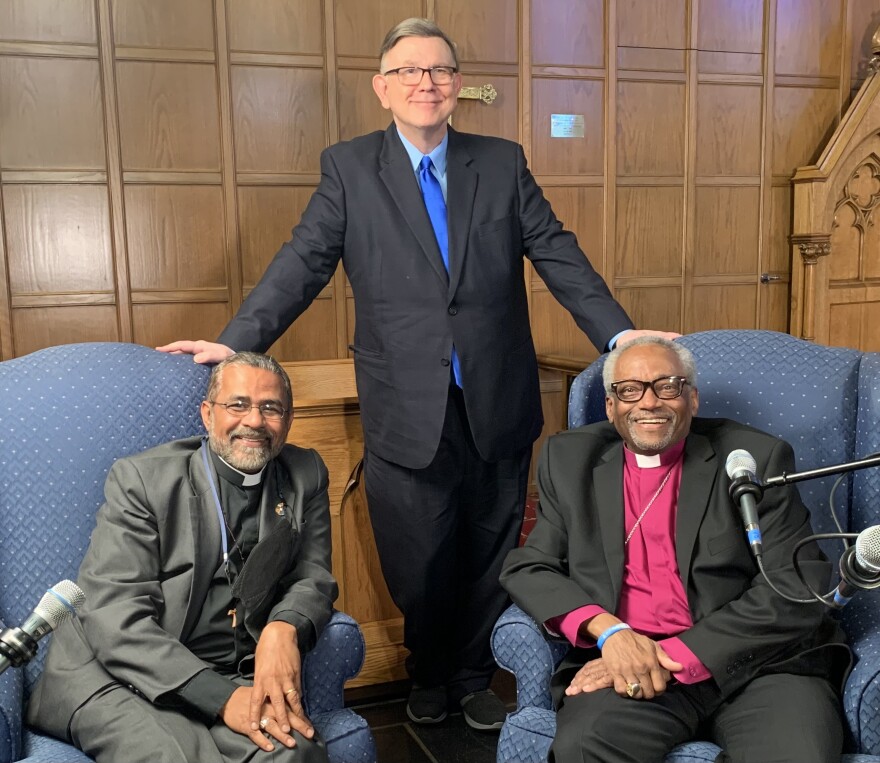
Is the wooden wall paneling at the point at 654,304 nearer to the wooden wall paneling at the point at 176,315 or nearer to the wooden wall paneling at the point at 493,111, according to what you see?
the wooden wall paneling at the point at 493,111

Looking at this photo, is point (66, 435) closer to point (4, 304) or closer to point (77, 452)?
point (77, 452)

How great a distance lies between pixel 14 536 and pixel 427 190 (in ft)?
4.39

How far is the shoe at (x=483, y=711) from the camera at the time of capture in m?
2.82

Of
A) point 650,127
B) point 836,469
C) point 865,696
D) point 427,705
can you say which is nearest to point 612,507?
point 865,696

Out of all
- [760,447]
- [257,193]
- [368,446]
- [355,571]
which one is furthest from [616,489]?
[257,193]

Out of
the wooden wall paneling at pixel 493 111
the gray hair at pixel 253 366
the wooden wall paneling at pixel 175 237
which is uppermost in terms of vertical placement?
the wooden wall paneling at pixel 493 111

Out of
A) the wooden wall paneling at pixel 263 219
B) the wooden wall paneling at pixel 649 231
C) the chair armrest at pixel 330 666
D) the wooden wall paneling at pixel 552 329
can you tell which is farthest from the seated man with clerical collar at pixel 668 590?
the wooden wall paneling at pixel 649 231

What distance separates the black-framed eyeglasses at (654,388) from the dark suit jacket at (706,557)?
0.44 feet

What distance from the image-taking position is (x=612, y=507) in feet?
6.94

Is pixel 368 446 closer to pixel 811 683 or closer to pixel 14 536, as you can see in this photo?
pixel 14 536

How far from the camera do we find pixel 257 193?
4.57 meters

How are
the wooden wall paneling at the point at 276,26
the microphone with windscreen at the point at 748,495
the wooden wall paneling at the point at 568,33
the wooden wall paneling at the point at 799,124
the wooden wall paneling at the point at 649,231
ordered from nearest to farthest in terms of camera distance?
the microphone with windscreen at the point at 748,495 < the wooden wall paneling at the point at 276,26 < the wooden wall paneling at the point at 568,33 < the wooden wall paneling at the point at 649,231 < the wooden wall paneling at the point at 799,124

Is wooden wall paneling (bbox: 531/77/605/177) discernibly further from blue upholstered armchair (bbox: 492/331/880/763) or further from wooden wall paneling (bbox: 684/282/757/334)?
blue upholstered armchair (bbox: 492/331/880/763)

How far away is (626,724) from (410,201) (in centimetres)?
142
